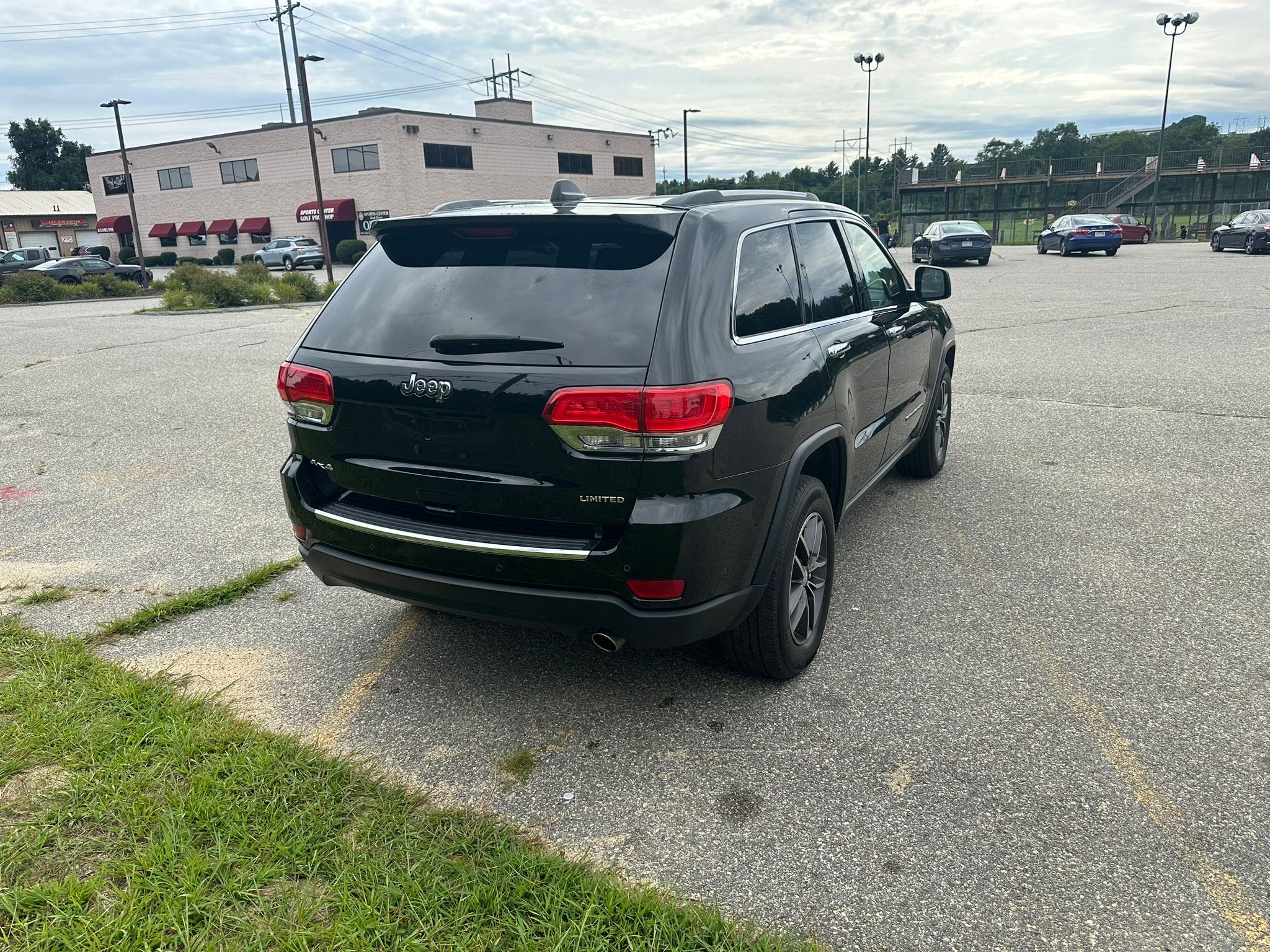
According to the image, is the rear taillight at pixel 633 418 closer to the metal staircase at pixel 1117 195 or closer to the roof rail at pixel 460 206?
the roof rail at pixel 460 206

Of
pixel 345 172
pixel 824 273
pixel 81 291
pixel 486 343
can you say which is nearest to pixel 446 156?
pixel 345 172

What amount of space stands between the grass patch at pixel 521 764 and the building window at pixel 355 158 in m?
52.9

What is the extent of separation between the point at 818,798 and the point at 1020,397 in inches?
266

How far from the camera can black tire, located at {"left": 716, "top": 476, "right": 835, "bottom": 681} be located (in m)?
3.14

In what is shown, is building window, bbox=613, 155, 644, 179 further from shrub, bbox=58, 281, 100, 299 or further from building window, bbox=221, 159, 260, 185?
shrub, bbox=58, 281, 100, 299

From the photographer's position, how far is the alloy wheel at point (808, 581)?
3.36 metres

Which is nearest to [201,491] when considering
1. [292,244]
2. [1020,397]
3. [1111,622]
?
[1111,622]

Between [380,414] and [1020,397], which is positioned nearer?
[380,414]

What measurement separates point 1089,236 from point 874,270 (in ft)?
97.5

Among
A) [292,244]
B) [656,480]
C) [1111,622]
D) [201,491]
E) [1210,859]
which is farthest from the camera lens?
[292,244]

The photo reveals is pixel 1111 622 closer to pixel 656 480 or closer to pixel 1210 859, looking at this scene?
pixel 1210 859

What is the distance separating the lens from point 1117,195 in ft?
171

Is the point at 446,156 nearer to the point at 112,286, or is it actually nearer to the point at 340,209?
the point at 340,209

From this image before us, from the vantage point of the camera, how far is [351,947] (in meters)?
2.14
